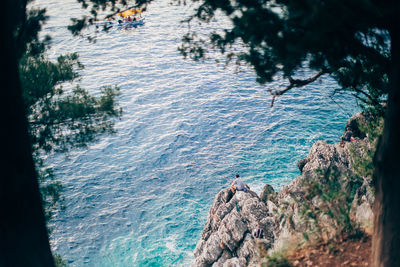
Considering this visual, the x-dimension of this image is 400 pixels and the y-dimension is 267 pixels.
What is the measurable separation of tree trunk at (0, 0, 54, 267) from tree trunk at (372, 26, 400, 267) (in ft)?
21.4

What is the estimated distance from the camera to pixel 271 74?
8281mm

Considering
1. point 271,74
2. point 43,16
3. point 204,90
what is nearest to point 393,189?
point 271,74

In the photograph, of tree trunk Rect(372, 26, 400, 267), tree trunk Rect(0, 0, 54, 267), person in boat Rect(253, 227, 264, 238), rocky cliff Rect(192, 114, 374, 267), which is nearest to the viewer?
tree trunk Rect(372, 26, 400, 267)

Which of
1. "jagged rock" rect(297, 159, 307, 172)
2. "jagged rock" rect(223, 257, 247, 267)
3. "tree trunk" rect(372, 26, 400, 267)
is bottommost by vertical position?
"jagged rock" rect(223, 257, 247, 267)

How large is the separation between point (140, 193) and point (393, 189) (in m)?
20.7

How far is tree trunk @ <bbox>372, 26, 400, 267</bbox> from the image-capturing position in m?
4.86

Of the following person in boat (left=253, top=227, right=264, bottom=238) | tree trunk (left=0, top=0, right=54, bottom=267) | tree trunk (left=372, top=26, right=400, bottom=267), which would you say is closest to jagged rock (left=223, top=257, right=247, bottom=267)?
person in boat (left=253, top=227, right=264, bottom=238)

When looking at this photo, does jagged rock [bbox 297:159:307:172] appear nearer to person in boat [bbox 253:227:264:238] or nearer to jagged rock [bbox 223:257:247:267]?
person in boat [bbox 253:227:264:238]

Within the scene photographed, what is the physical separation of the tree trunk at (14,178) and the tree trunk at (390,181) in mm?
6536

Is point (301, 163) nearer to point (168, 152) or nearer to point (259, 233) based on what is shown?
point (259, 233)

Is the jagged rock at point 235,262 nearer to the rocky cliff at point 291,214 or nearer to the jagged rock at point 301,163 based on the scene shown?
the rocky cliff at point 291,214

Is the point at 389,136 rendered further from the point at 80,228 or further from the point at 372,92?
the point at 80,228

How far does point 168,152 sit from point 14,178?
21882mm

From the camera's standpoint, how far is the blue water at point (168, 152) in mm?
20203
